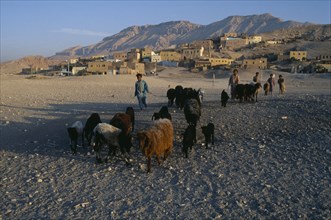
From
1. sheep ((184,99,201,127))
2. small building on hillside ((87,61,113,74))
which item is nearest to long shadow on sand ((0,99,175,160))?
sheep ((184,99,201,127))

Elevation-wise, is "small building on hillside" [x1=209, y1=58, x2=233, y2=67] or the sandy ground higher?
"small building on hillside" [x1=209, y1=58, x2=233, y2=67]

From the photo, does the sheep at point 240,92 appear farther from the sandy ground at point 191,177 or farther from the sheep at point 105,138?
the sheep at point 105,138

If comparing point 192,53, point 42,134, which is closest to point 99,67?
point 192,53

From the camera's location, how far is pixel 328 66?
199 ft

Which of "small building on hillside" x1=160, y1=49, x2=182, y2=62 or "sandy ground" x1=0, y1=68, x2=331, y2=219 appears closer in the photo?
"sandy ground" x1=0, y1=68, x2=331, y2=219

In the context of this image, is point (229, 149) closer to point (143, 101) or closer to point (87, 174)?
point (87, 174)

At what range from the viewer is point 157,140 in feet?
27.9

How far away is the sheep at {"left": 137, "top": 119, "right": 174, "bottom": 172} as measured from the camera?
27.1 feet

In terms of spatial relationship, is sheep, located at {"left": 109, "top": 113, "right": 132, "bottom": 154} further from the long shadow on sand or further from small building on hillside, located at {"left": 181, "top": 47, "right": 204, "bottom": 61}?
small building on hillside, located at {"left": 181, "top": 47, "right": 204, "bottom": 61}

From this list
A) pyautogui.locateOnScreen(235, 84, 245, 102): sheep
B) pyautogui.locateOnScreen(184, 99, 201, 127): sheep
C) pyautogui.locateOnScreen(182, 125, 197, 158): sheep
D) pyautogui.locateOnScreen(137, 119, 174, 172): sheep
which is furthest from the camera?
pyautogui.locateOnScreen(235, 84, 245, 102): sheep

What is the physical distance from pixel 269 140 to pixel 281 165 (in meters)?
2.00

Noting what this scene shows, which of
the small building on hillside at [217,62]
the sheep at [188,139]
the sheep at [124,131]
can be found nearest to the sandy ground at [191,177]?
the sheep at [188,139]

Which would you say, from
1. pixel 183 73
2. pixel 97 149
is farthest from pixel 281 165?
pixel 183 73

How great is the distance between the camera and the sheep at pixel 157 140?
27.1 feet
